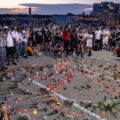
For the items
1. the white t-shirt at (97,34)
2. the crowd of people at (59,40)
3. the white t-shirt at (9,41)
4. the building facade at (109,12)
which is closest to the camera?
the white t-shirt at (9,41)

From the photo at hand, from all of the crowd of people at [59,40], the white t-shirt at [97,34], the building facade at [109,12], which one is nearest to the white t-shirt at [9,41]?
the crowd of people at [59,40]

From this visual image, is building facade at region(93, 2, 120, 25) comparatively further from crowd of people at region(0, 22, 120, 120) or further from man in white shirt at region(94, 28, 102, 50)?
crowd of people at region(0, 22, 120, 120)

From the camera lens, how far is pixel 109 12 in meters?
141

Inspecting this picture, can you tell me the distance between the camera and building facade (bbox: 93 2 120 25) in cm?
13838

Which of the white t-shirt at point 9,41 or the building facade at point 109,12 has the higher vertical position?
the building facade at point 109,12

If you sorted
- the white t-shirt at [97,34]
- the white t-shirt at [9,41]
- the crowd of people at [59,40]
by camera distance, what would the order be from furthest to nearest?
the white t-shirt at [97,34] < the crowd of people at [59,40] < the white t-shirt at [9,41]

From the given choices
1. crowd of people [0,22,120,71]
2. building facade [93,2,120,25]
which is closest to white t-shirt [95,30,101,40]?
crowd of people [0,22,120,71]

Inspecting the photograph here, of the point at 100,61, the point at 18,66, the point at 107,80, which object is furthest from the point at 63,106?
the point at 100,61

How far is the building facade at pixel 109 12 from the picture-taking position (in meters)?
138

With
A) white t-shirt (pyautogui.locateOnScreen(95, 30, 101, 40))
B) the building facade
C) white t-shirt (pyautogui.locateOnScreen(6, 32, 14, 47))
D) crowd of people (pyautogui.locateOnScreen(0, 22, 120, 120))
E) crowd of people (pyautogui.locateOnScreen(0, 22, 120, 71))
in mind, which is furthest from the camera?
the building facade

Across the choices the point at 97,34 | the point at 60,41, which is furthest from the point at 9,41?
the point at 97,34

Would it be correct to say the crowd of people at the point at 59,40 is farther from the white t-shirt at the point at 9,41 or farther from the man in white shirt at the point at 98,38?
the white t-shirt at the point at 9,41

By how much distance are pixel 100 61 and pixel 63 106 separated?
19.2ft

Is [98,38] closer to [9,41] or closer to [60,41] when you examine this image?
[60,41]
